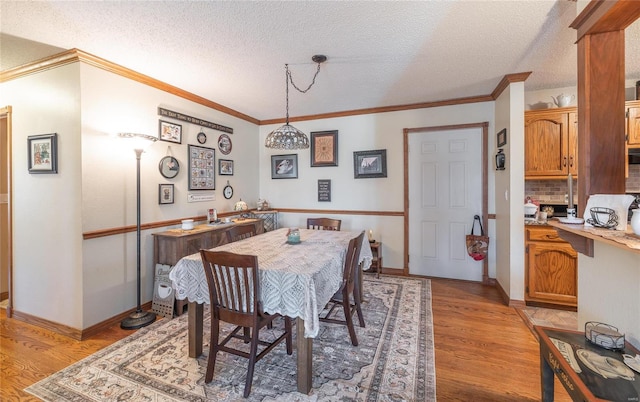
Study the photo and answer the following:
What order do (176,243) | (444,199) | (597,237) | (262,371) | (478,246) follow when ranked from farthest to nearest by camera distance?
(444,199) → (478,246) → (176,243) → (262,371) → (597,237)

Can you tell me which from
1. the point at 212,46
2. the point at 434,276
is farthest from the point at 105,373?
the point at 434,276

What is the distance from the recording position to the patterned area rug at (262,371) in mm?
1734

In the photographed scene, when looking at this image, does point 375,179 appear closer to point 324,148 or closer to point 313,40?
point 324,148

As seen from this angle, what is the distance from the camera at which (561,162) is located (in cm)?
305

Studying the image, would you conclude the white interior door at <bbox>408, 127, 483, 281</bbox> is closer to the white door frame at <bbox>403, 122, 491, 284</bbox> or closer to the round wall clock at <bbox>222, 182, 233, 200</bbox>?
the white door frame at <bbox>403, 122, 491, 284</bbox>

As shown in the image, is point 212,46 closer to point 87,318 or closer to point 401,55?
point 401,55

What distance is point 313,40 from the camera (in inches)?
87.5

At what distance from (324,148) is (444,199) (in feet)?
6.32

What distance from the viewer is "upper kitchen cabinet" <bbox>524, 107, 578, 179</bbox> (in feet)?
9.89

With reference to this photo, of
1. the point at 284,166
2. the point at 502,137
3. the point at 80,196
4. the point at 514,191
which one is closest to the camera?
the point at 80,196

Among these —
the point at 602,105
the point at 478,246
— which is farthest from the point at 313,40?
the point at 478,246

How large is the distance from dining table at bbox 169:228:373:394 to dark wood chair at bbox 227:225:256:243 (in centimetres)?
11

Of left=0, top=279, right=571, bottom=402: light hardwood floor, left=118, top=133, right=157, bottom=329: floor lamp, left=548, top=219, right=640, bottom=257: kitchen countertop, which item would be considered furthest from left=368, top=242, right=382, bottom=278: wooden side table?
left=118, top=133, right=157, bottom=329: floor lamp

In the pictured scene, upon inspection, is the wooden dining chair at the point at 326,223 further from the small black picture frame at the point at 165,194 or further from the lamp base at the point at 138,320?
the lamp base at the point at 138,320
